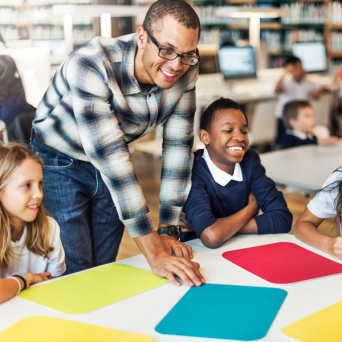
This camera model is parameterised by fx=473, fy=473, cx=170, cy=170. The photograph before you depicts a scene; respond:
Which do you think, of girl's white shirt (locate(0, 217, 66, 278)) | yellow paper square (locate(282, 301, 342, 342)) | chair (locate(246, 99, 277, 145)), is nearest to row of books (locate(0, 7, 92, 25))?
Answer: girl's white shirt (locate(0, 217, 66, 278))

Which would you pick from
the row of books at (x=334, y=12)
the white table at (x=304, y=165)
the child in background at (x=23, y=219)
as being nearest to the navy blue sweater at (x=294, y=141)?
the white table at (x=304, y=165)

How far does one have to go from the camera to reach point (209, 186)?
5.48 feet

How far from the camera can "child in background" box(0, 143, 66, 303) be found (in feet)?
4.38

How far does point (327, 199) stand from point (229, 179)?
0.35 m

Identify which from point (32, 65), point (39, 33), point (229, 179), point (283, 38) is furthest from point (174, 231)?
point (283, 38)

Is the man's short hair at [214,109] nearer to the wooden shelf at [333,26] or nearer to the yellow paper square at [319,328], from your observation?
the yellow paper square at [319,328]

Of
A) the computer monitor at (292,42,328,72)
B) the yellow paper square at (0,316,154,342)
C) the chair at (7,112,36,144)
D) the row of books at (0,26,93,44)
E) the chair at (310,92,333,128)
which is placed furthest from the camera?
the computer monitor at (292,42,328,72)

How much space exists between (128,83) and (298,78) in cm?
466

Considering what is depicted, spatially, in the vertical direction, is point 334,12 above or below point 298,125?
above

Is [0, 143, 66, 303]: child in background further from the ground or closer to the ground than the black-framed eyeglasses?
closer to the ground

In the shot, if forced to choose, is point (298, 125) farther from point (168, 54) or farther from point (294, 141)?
point (168, 54)

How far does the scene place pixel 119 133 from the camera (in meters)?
1.29

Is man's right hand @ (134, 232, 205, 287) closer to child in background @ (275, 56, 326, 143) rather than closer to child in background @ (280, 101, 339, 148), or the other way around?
child in background @ (280, 101, 339, 148)

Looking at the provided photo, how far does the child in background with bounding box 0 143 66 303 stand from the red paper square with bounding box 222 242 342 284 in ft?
1.75
